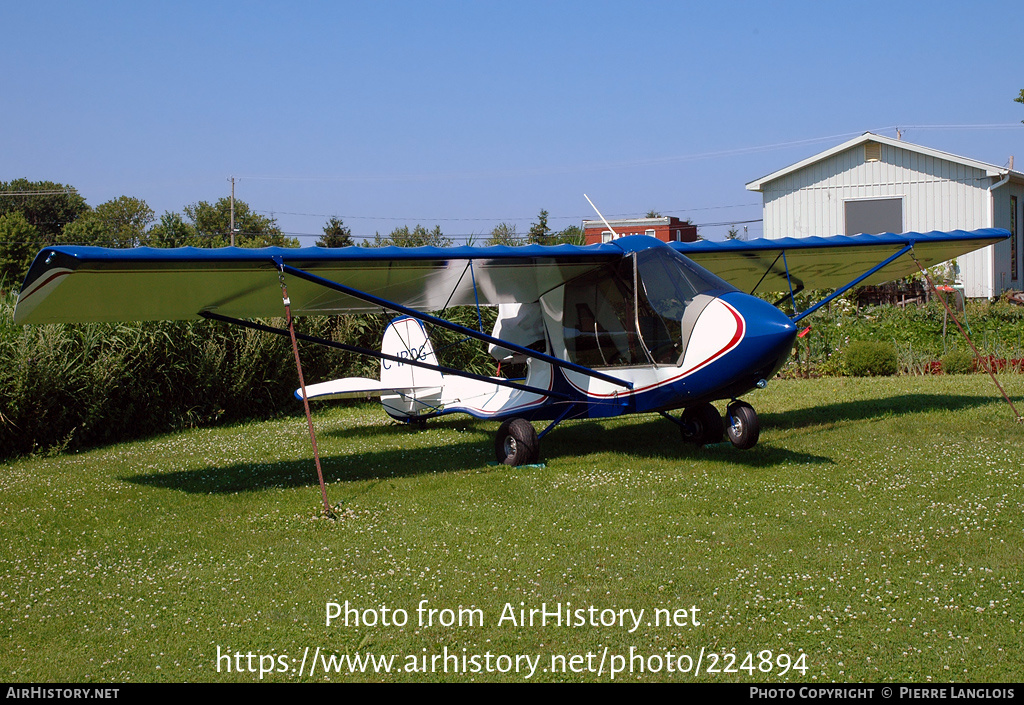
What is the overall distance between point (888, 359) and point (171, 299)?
13.8 m

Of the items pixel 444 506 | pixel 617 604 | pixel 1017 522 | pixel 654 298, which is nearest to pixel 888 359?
pixel 654 298

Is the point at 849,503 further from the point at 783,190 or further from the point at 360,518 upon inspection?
the point at 783,190

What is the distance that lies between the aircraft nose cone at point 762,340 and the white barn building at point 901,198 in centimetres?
1871

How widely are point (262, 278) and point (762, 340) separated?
5118mm

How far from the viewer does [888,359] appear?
55.7 ft

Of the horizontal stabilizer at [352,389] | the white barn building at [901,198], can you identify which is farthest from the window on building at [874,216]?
the horizontal stabilizer at [352,389]

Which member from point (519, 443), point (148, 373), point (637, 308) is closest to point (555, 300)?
point (637, 308)

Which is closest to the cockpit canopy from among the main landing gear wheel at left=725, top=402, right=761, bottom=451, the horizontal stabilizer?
the main landing gear wheel at left=725, top=402, right=761, bottom=451

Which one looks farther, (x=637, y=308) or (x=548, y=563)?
(x=637, y=308)

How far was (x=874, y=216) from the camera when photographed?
25.2m

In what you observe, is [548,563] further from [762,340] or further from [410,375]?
[410,375]

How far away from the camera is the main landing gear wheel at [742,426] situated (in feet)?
29.2

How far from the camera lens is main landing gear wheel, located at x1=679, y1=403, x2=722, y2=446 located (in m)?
10.2

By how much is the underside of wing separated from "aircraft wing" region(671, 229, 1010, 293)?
200 cm
